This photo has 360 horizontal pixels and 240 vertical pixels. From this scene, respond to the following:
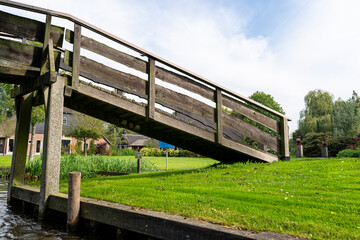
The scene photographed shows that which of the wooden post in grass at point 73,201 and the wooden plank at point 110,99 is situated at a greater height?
A: the wooden plank at point 110,99

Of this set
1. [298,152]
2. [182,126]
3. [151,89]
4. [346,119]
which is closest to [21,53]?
[151,89]

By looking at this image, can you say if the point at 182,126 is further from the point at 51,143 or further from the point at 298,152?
the point at 298,152

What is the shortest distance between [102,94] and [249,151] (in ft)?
16.0

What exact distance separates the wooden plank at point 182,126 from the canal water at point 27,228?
3.48 meters

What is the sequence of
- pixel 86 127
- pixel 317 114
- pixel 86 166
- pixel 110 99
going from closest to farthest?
1. pixel 110 99
2. pixel 86 166
3. pixel 317 114
4. pixel 86 127

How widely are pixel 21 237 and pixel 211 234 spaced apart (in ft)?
11.9

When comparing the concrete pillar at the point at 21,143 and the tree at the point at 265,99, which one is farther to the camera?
the tree at the point at 265,99

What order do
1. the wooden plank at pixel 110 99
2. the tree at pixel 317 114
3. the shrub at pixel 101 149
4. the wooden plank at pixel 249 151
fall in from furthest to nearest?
the shrub at pixel 101 149, the tree at pixel 317 114, the wooden plank at pixel 249 151, the wooden plank at pixel 110 99

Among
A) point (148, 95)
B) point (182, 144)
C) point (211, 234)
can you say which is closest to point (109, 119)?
point (148, 95)

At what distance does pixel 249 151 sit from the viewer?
9062mm

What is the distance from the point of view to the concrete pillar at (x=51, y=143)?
604 cm

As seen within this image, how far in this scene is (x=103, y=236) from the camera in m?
4.89

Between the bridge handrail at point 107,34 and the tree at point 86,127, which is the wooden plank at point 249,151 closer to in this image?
the bridge handrail at point 107,34

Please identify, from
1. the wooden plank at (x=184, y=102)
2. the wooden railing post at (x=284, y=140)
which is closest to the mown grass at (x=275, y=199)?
the wooden railing post at (x=284, y=140)
